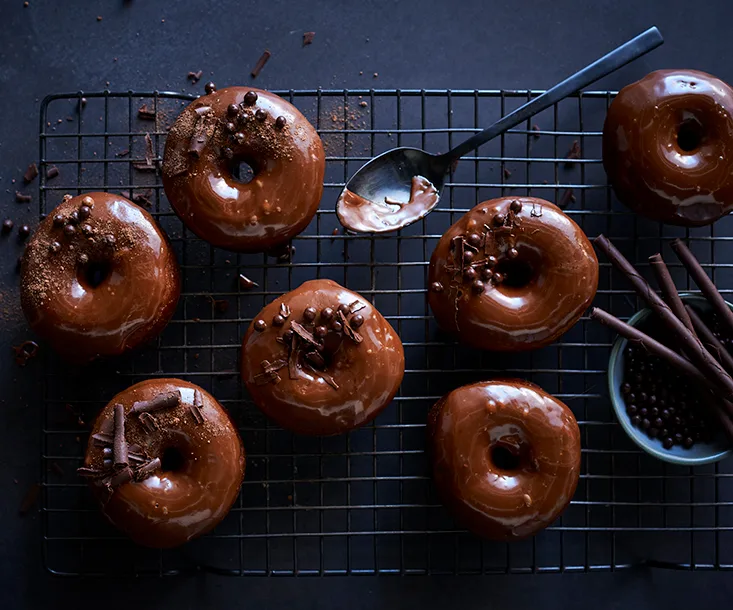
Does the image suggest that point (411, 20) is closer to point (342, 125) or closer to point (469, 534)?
point (342, 125)

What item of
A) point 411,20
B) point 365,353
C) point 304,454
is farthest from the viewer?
point 411,20

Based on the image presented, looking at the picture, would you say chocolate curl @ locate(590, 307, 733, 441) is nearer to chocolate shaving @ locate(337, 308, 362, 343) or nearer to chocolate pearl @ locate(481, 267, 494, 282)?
chocolate pearl @ locate(481, 267, 494, 282)

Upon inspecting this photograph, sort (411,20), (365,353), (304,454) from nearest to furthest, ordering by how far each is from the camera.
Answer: (365,353)
(304,454)
(411,20)

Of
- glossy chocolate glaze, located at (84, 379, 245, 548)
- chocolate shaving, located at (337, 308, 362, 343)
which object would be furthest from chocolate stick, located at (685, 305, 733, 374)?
glossy chocolate glaze, located at (84, 379, 245, 548)

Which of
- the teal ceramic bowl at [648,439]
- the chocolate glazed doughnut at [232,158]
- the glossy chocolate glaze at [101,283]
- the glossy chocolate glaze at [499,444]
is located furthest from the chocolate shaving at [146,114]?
the teal ceramic bowl at [648,439]

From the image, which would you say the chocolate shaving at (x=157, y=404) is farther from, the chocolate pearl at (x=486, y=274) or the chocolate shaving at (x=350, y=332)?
the chocolate pearl at (x=486, y=274)

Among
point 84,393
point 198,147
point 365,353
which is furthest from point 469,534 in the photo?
point 198,147
